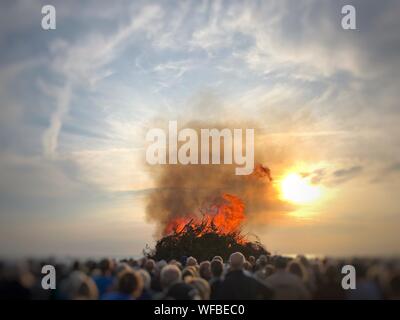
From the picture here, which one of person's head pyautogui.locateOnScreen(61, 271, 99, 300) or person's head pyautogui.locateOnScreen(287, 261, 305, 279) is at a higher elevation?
person's head pyautogui.locateOnScreen(287, 261, 305, 279)

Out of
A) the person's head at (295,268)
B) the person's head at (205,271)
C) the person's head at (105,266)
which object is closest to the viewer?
the person's head at (295,268)

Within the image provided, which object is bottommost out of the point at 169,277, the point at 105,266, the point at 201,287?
the point at 201,287

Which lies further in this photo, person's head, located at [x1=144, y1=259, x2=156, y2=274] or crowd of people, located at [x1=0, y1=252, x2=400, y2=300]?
person's head, located at [x1=144, y1=259, x2=156, y2=274]

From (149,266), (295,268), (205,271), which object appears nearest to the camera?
(295,268)

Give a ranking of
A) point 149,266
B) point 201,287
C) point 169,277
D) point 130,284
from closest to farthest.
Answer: point 130,284
point 201,287
point 169,277
point 149,266

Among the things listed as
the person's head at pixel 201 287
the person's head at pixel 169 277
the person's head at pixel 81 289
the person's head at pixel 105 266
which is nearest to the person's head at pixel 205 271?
the person's head at pixel 105 266

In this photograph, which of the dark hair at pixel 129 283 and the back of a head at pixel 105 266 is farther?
the back of a head at pixel 105 266

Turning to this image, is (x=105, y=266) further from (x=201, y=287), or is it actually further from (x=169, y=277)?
(x=201, y=287)

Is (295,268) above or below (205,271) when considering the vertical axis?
above

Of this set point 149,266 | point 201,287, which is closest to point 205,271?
point 149,266

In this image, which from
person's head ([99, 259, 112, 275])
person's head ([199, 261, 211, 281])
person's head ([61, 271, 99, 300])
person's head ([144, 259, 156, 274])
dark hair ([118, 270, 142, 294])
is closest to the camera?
dark hair ([118, 270, 142, 294])

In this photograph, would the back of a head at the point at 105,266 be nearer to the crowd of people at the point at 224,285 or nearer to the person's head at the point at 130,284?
the crowd of people at the point at 224,285

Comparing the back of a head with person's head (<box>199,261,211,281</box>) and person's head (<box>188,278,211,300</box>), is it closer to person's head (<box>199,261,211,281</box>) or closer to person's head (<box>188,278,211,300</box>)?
person's head (<box>188,278,211,300</box>)

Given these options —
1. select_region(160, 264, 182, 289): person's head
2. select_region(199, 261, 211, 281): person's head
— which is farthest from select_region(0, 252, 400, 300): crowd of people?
select_region(199, 261, 211, 281): person's head
